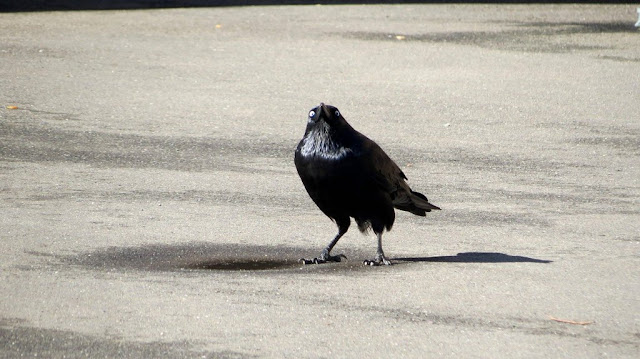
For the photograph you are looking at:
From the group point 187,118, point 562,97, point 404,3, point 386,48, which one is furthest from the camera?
point 404,3

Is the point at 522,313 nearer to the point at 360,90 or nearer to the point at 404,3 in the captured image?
the point at 360,90

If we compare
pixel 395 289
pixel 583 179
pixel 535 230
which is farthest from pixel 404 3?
pixel 395 289

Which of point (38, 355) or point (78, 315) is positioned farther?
point (78, 315)

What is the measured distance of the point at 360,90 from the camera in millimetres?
12570

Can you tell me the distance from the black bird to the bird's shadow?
272 millimetres

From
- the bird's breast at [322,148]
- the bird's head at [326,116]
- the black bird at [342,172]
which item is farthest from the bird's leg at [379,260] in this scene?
the bird's head at [326,116]

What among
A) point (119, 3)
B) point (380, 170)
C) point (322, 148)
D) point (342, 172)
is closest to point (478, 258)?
point (380, 170)

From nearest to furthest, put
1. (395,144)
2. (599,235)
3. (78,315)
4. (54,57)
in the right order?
(78,315) < (599,235) < (395,144) < (54,57)

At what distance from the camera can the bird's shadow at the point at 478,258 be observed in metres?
6.86

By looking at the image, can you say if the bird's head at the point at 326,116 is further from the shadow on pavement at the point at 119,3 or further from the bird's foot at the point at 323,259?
the shadow on pavement at the point at 119,3

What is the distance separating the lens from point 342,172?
6.54 metres

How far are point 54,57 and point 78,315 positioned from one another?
8807 mm

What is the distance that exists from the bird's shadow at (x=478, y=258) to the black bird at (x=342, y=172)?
27cm

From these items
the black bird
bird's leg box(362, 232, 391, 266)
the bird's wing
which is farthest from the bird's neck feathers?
bird's leg box(362, 232, 391, 266)
